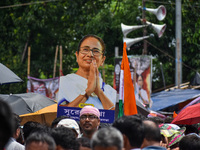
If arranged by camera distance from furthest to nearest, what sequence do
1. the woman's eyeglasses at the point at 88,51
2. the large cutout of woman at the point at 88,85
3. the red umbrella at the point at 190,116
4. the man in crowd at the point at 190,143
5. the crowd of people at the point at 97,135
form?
the woman's eyeglasses at the point at 88,51 < the red umbrella at the point at 190,116 < the large cutout of woman at the point at 88,85 < the man in crowd at the point at 190,143 < the crowd of people at the point at 97,135

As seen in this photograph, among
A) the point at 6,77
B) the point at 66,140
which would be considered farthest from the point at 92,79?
the point at 66,140

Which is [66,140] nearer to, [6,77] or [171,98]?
[6,77]

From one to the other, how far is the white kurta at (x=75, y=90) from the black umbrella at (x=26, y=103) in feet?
5.06

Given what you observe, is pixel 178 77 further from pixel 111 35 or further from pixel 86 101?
pixel 86 101

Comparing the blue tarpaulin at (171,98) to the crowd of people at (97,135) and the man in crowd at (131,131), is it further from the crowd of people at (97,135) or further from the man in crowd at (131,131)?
the man in crowd at (131,131)

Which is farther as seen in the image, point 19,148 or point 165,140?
point 165,140

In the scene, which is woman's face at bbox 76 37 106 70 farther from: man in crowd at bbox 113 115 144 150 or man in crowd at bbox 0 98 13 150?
man in crowd at bbox 0 98 13 150

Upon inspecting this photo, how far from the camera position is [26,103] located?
903 centimetres

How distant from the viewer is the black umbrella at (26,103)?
884 cm

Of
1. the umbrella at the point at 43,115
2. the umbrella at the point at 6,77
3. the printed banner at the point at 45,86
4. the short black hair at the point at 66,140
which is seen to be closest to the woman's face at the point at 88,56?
the umbrella at the point at 6,77

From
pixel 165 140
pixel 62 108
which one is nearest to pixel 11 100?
pixel 62 108

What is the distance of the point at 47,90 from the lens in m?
16.9

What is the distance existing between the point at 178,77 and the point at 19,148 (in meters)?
15.4

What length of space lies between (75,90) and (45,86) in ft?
31.5
